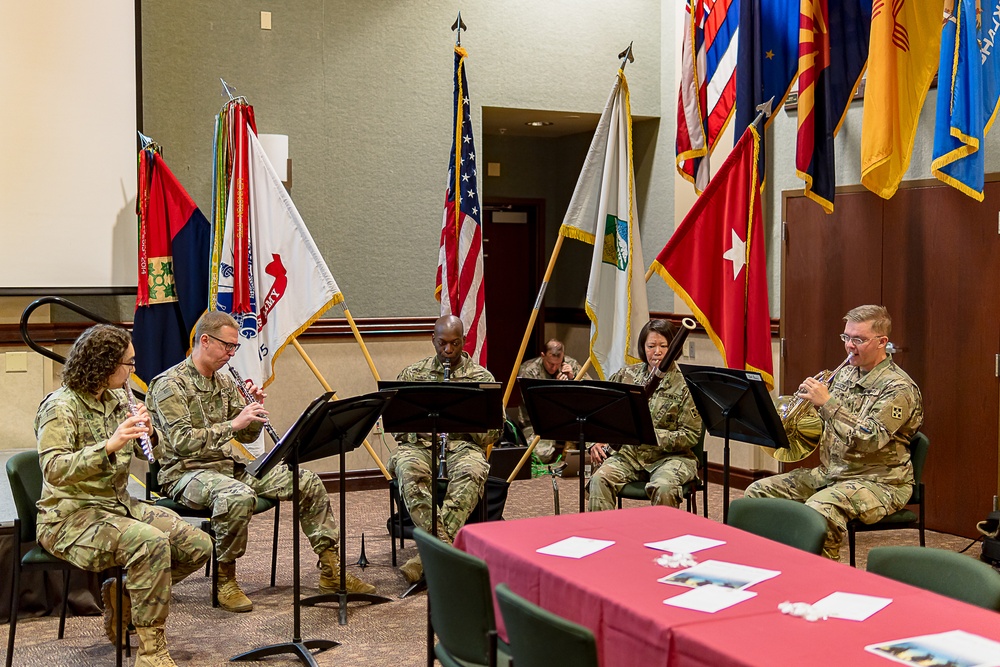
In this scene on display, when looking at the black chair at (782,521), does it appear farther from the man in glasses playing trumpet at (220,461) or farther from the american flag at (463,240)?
the american flag at (463,240)

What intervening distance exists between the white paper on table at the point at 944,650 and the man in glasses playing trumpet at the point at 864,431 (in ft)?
7.53

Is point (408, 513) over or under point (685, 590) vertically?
under

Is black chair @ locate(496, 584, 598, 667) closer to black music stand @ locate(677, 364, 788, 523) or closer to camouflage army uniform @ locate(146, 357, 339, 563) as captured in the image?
black music stand @ locate(677, 364, 788, 523)

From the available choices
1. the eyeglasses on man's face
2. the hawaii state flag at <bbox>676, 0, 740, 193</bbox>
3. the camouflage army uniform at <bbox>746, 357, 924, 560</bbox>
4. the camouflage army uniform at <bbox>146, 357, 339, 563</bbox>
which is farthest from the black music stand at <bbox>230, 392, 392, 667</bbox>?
the hawaii state flag at <bbox>676, 0, 740, 193</bbox>

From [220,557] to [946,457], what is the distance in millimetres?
4337

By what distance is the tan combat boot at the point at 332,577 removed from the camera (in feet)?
17.9

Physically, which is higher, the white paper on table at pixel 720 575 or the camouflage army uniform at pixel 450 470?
the white paper on table at pixel 720 575

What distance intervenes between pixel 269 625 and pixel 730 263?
10.1ft

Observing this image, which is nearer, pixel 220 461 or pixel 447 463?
pixel 220 461

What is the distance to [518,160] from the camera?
10633 mm

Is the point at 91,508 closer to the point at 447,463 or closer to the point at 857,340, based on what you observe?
the point at 447,463

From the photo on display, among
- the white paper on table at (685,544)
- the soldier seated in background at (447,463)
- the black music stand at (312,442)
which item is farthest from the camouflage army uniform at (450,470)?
the white paper on table at (685,544)

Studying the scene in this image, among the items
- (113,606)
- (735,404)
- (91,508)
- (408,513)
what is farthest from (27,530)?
(735,404)

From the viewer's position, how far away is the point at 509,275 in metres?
10.8
